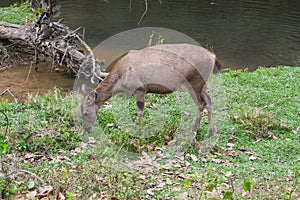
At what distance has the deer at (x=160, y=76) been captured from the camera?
21.1 ft

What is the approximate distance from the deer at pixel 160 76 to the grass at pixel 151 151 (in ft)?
0.79

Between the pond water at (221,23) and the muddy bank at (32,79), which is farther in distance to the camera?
the pond water at (221,23)

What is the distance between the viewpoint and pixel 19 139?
5.67 meters

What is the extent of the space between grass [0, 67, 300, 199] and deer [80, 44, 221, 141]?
0.24 metres

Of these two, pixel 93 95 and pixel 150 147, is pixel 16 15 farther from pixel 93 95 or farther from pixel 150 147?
pixel 150 147

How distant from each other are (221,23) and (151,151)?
11.0 m

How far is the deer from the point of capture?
643cm

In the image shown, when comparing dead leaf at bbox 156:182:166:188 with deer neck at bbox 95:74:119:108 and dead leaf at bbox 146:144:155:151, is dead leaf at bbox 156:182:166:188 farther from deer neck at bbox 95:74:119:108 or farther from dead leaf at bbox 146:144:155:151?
deer neck at bbox 95:74:119:108

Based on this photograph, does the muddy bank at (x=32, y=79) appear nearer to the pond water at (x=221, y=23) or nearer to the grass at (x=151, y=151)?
the pond water at (x=221, y=23)

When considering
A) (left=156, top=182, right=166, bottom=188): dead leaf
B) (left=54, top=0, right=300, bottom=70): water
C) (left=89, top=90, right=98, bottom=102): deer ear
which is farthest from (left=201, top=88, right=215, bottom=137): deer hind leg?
(left=54, top=0, right=300, bottom=70): water

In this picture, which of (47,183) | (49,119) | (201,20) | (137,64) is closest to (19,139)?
(49,119)

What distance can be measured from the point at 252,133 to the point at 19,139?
334cm

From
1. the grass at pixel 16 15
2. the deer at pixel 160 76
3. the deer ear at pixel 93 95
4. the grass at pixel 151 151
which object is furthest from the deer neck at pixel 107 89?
the grass at pixel 16 15

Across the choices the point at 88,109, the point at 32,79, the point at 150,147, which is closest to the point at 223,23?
the point at 32,79
